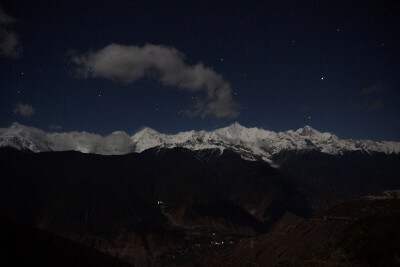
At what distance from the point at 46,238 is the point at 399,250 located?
14952 cm

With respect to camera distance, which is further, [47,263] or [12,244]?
[12,244]

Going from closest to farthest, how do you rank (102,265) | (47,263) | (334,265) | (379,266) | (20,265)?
(334,265), (379,266), (20,265), (47,263), (102,265)

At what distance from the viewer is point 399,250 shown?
A: 84938 millimetres

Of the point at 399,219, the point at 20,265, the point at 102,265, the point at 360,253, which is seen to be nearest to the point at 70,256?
the point at 102,265

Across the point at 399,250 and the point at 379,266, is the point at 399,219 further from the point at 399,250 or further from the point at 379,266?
the point at 379,266

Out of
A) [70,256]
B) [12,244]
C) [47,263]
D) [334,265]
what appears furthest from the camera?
[70,256]

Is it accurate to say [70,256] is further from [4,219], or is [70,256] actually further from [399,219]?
[399,219]

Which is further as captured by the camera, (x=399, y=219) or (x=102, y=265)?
(x=102, y=265)

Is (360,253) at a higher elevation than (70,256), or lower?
higher

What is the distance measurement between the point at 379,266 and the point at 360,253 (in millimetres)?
10080

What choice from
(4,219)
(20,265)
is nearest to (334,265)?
(20,265)

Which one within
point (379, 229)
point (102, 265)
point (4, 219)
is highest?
point (379, 229)

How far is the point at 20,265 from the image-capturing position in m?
123

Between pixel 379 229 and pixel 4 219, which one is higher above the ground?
pixel 379 229
